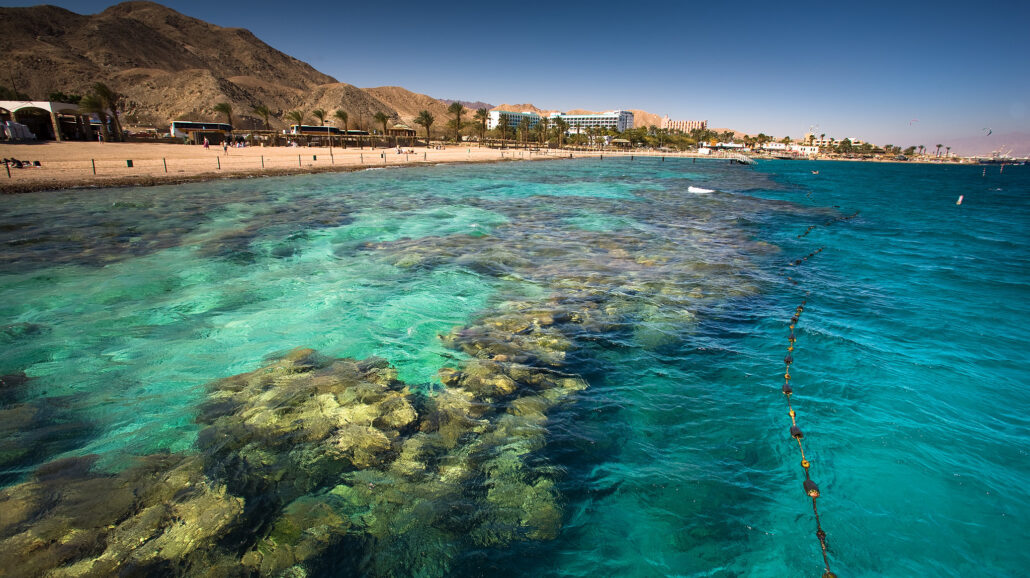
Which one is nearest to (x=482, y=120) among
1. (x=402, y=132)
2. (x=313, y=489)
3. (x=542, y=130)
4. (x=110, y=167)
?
(x=402, y=132)

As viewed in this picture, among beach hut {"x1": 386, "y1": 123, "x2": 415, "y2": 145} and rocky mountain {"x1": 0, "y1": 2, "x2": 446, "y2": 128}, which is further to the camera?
beach hut {"x1": 386, "y1": 123, "x2": 415, "y2": 145}

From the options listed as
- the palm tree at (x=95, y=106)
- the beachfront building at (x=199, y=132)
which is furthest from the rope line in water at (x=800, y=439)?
the beachfront building at (x=199, y=132)

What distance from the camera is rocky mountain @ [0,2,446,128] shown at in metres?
98.2

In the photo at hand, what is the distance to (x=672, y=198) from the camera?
35531 millimetres

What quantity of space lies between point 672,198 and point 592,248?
849 inches

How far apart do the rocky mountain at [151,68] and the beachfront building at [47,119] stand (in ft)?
125

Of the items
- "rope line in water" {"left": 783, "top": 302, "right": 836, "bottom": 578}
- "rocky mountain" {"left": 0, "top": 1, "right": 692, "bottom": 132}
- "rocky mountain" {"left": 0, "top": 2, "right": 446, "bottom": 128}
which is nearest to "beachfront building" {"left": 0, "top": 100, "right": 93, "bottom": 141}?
"rocky mountain" {"left": 0, "top": 1, "right": 692, "bottom": 132}

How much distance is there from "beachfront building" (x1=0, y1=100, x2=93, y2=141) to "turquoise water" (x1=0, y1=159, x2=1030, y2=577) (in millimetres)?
40183

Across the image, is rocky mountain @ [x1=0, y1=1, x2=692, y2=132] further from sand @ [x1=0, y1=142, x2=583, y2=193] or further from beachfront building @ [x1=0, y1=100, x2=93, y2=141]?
sand @ [x1=0, y1=142, x2=583, y2=193]

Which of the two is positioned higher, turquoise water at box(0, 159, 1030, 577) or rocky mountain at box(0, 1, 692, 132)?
rocky mountain at box(0, 1, 692, 132)

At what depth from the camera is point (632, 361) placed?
839 centimetres

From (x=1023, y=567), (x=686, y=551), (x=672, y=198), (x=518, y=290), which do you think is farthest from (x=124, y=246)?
(x=672, y=198)

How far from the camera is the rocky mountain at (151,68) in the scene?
98188 mm

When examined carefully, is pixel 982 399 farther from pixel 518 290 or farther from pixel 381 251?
pixel 381 251
